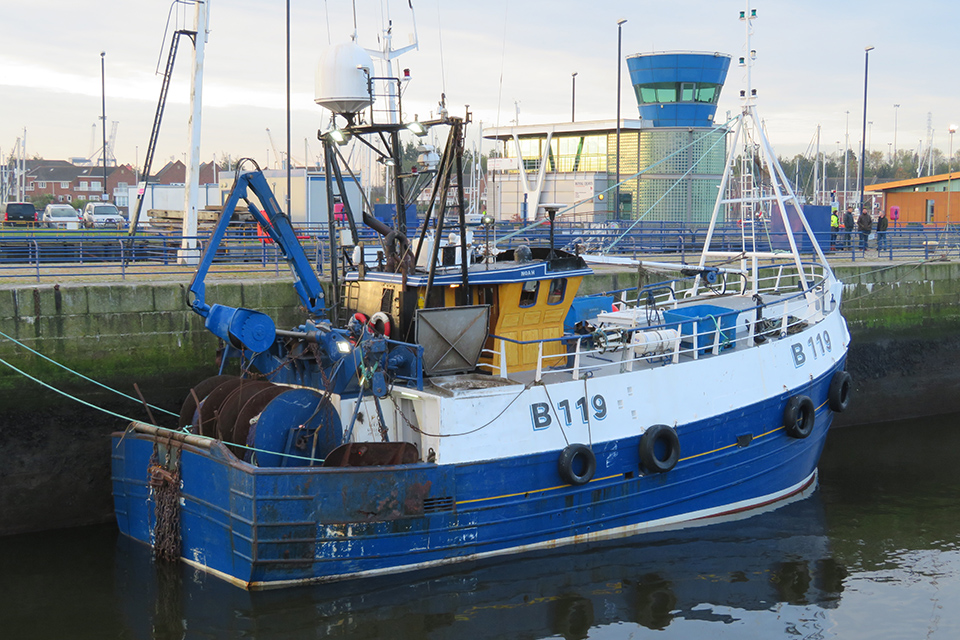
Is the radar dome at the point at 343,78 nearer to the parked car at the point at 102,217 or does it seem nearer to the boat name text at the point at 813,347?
the boat name text at the point at 813,347

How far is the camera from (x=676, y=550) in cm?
1139

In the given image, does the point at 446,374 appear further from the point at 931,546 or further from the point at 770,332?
the point at 931,546

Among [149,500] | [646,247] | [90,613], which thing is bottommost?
[90,613]

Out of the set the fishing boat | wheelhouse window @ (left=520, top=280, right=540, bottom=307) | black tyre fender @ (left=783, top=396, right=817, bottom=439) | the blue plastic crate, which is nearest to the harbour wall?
the fishing boat

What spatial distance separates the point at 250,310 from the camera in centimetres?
1029

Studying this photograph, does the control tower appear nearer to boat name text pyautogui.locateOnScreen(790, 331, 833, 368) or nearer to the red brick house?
boat name text pyautogui.locateOnScreen(790, 331, 833, 368)

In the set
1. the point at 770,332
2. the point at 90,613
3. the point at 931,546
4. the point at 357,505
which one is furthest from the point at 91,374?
the point at 931,546

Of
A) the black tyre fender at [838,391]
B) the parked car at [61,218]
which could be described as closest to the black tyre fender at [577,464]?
the black tyre fender at [838,391]

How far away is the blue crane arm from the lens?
10258 millimetres

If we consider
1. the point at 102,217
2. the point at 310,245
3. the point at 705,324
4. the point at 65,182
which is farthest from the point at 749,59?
the point at 65,182

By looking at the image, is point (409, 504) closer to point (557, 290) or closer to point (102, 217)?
point (557, 290)

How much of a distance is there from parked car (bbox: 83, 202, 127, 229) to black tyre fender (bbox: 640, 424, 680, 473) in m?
31.2

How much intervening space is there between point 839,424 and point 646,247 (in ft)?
22.6

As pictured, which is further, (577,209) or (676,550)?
(577,209)
